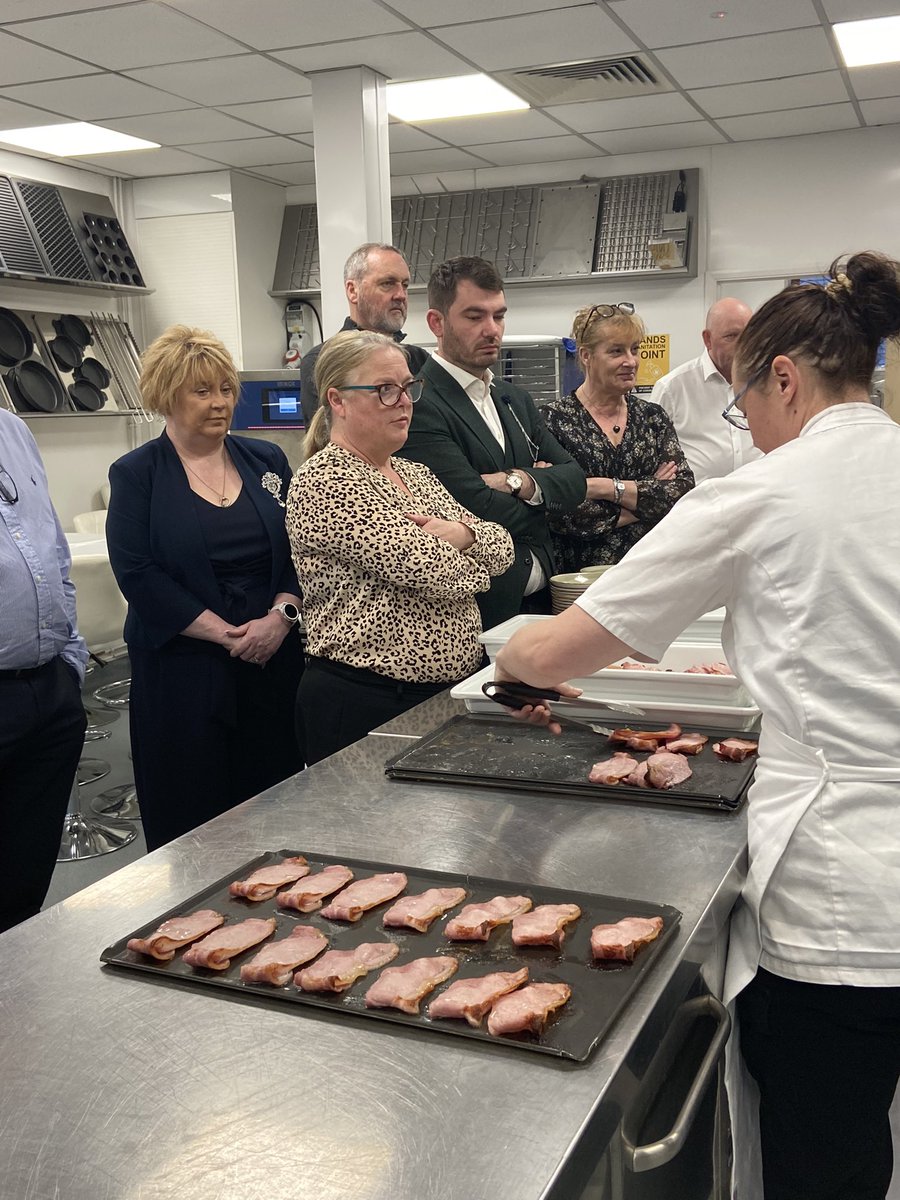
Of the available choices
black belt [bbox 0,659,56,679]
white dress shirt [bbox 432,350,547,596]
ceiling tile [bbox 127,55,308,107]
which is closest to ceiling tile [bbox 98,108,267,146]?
ceiling tile [bbox 127,55,308,107]

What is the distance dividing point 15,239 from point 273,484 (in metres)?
4.14

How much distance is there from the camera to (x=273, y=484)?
2.84 meters

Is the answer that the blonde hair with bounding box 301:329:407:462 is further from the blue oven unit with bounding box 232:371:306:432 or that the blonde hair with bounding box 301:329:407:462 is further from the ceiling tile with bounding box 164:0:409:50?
the blue oven unit with bounding box 232:371:306:432

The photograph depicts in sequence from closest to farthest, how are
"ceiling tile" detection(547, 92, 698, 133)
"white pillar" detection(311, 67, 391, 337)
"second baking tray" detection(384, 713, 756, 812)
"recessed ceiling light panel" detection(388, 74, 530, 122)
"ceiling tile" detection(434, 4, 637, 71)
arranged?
"second baking tray" detection(384, 713, 756, 812) < "ceiling tile" detection(434, 4, 637, 71) < "white pillar" detection(311, 67, 391, 337) < "recessed ceiling light panel" detection(388, 74, 530, 122) < "ceiling tile" detection(547, 92, 698, 133)

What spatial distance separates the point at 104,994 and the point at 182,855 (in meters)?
0.36

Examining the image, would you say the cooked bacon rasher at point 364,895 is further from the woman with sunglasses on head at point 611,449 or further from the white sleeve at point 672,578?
the woman with sunglasses on head at point 611,449

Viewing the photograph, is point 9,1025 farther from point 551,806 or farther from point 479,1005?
point 551,806

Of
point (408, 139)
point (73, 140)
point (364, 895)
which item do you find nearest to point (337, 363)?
point (364, 895)

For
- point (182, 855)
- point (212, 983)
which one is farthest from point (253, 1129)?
point (182, 855)

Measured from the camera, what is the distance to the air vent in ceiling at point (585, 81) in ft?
15.4

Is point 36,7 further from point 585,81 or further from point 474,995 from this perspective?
point 474,995

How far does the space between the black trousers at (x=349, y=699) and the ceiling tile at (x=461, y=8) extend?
2.83 meters

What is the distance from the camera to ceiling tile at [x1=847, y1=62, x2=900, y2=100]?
16.0ft

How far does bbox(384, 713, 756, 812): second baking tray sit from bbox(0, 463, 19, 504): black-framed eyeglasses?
100 cm
